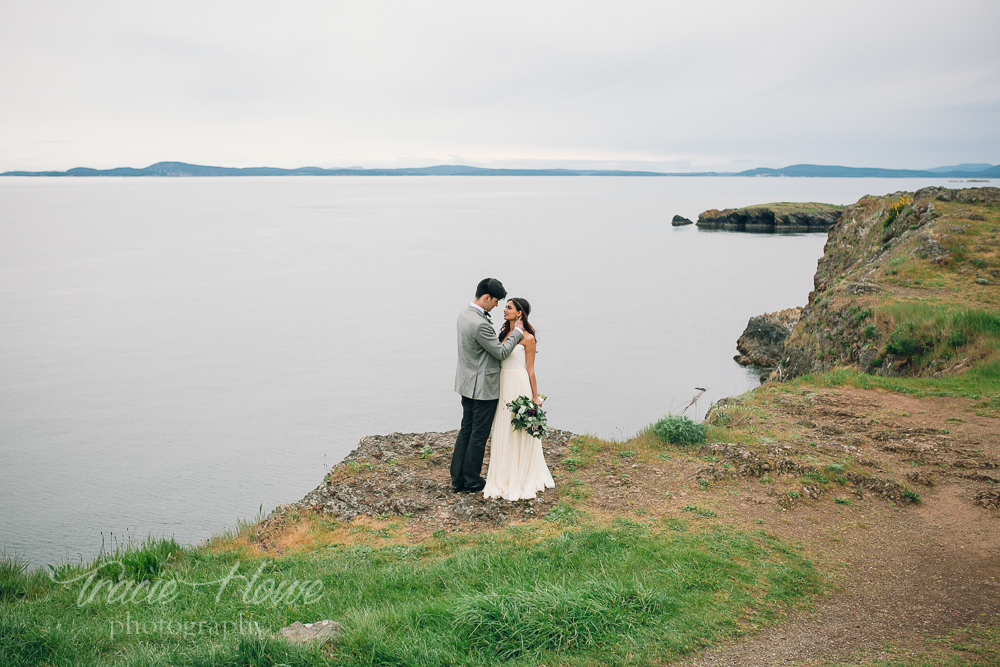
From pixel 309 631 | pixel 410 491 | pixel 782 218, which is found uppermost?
pixel 782 218

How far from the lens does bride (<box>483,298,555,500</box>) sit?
8.70 metres

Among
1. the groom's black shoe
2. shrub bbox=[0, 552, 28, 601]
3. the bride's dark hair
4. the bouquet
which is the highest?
the bride's dark hair

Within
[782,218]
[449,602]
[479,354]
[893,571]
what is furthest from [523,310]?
[782,218]

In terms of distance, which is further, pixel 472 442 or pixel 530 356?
pixel 472 442

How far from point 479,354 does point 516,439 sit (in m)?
1.25

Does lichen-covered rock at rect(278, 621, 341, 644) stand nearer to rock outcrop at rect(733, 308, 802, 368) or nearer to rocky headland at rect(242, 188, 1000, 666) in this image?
rocky headland at rect(242, 188, 1000, 666)

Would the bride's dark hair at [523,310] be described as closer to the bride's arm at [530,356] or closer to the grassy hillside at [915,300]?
the bride's arm at [530,356]

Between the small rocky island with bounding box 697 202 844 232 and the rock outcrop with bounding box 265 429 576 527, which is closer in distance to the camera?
the rock outcrop with bounding box 265 429 576 527

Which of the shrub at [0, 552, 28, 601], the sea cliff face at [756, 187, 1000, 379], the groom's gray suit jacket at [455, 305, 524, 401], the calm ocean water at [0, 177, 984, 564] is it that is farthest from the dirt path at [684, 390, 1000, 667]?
the calm ocean water at [0, 177, 984, 564]

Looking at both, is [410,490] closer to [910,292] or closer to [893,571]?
[893,571]

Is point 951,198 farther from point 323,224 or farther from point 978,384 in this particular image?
point 323,224

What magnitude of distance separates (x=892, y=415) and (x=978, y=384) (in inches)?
104
